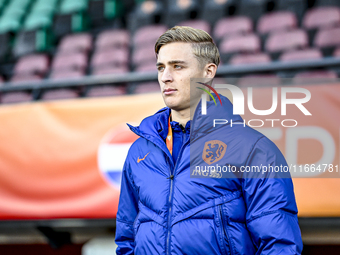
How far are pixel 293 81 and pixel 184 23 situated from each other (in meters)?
3.17

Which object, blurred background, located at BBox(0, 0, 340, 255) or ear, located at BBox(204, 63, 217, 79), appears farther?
blurred background, located at BBox(0, 0, 340, 255)

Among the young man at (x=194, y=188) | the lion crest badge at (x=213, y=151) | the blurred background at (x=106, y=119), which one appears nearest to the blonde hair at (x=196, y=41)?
the young man at (x=194, y=188)

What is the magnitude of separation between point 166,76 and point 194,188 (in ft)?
1.42

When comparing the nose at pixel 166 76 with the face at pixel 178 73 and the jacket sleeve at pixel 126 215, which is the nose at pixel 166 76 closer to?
the face at pixel 178 73

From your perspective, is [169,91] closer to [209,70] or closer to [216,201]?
[209,70]

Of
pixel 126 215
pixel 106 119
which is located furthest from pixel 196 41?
pixel 106 119

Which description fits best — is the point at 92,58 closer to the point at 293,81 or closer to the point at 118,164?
the point at 118,164

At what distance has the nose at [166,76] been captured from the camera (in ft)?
4.13

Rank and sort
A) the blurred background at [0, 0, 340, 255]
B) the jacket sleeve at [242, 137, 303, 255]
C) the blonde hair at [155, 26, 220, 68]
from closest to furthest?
the jacket sleeve at [242, 137, 303, 255] < the blonde hair at [155, 26, 220, 68] < the blurred background at [0, 0, 340, 255]

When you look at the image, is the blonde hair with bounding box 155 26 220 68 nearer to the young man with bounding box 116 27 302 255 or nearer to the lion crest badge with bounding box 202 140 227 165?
the young man with bounding box 116 27 302 255

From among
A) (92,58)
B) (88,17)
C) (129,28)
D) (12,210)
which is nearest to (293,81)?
(12,210)

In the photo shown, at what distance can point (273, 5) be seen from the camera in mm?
5379

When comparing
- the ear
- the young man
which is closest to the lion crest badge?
the young man

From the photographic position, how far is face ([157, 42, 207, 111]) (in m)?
1.26
